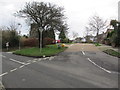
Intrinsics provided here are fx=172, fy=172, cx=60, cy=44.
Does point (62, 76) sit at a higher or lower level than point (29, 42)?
lower

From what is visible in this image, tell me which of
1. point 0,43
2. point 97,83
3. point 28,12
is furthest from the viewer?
point 0,43

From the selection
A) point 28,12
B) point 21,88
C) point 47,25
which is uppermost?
point 28,12

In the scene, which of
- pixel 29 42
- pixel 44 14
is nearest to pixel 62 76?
pixel 44 14

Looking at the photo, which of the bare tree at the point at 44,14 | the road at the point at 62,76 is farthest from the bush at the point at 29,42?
the road at the point at 62,76

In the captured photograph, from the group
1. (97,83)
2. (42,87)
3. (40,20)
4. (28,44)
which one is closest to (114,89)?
(97,83)

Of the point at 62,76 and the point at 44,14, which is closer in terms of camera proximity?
the point at 62,76

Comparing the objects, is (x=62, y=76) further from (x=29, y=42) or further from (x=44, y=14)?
(x=29, y=42)

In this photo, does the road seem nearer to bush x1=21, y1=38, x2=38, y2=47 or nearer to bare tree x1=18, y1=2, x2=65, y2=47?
bare tree x1=18, y1=2, x2=65, y2=47

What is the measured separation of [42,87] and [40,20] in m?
26.1

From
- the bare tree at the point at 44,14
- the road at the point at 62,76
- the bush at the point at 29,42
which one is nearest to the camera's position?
the road at the point at 62,76

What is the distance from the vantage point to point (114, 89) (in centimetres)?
672

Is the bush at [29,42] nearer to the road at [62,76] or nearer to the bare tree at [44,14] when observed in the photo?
the bare tree at [44,14]

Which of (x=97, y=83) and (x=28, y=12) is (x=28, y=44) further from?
(x=97, y=83)

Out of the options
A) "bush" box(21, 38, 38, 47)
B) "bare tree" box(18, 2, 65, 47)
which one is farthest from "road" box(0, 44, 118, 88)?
"bush" box(21, 38, 38, 47)
